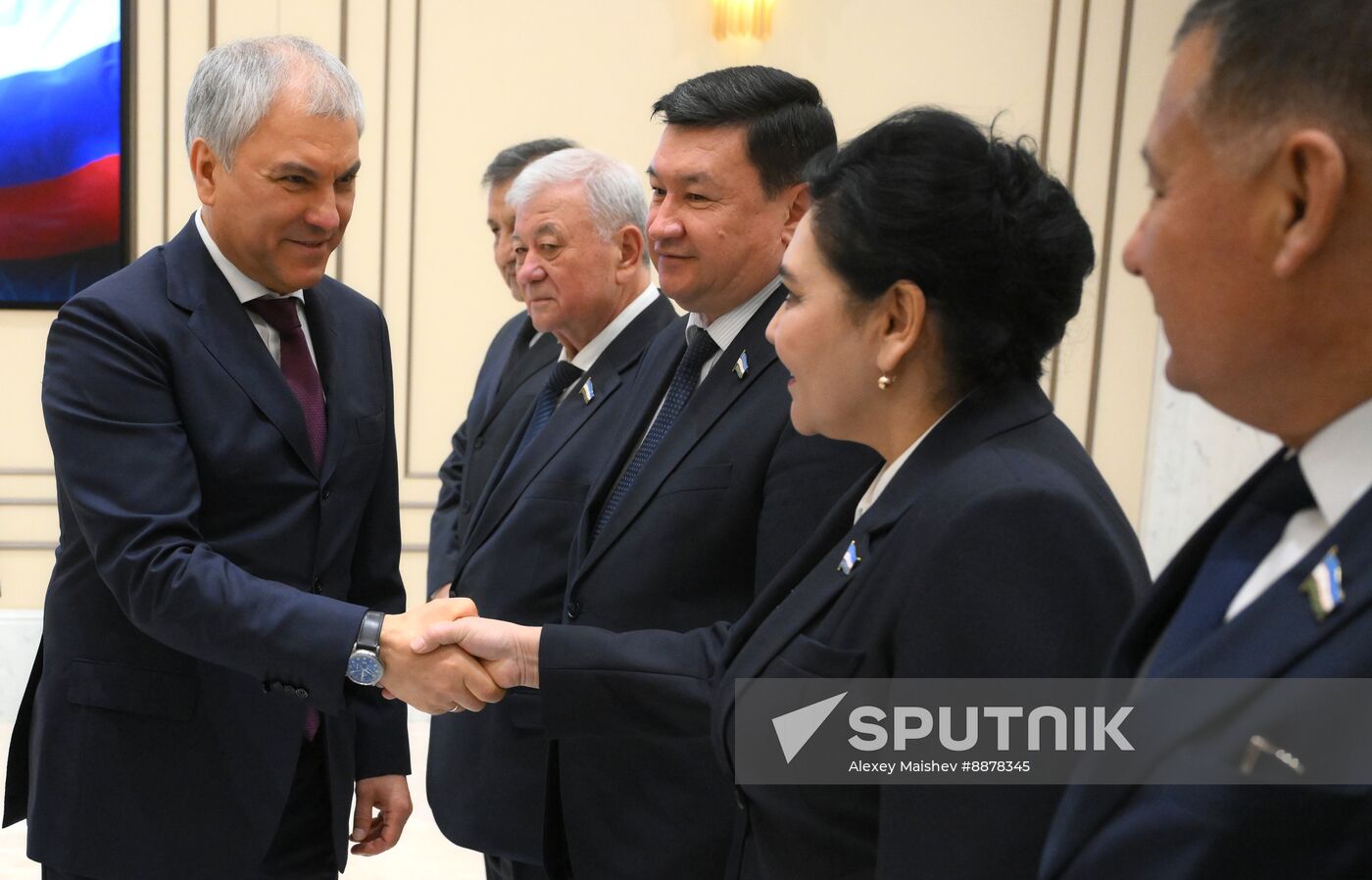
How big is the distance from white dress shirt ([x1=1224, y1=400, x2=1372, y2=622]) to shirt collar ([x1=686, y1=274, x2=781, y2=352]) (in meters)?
1.20

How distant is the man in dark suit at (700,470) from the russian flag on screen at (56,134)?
357 cm

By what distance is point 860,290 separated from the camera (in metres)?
1.36

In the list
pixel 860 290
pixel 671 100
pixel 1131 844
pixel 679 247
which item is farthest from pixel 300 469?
pixel 1131 844

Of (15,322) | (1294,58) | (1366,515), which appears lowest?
(15,322)

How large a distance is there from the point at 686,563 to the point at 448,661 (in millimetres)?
→ 427

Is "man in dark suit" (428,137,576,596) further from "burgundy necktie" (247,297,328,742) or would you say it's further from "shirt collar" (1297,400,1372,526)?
"shirt collar" (1297,400,1372,526)

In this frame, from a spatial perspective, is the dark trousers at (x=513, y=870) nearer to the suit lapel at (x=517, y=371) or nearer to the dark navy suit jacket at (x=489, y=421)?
the dark navy suit jacket at (x=489, y=421)

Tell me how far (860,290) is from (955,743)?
473 mm

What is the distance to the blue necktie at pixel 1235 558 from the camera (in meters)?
0.87

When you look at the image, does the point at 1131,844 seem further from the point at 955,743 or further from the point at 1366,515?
the point at 955,743

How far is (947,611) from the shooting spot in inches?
46.4

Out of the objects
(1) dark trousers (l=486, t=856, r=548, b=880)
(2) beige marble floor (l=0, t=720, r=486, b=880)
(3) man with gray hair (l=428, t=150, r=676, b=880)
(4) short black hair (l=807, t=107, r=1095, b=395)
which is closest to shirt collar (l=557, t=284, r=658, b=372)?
(3) man with gray hair (l=428, t=150, r=676, b=880)

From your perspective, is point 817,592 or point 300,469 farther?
point 300,469

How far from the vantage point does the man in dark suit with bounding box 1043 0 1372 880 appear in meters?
0.74
